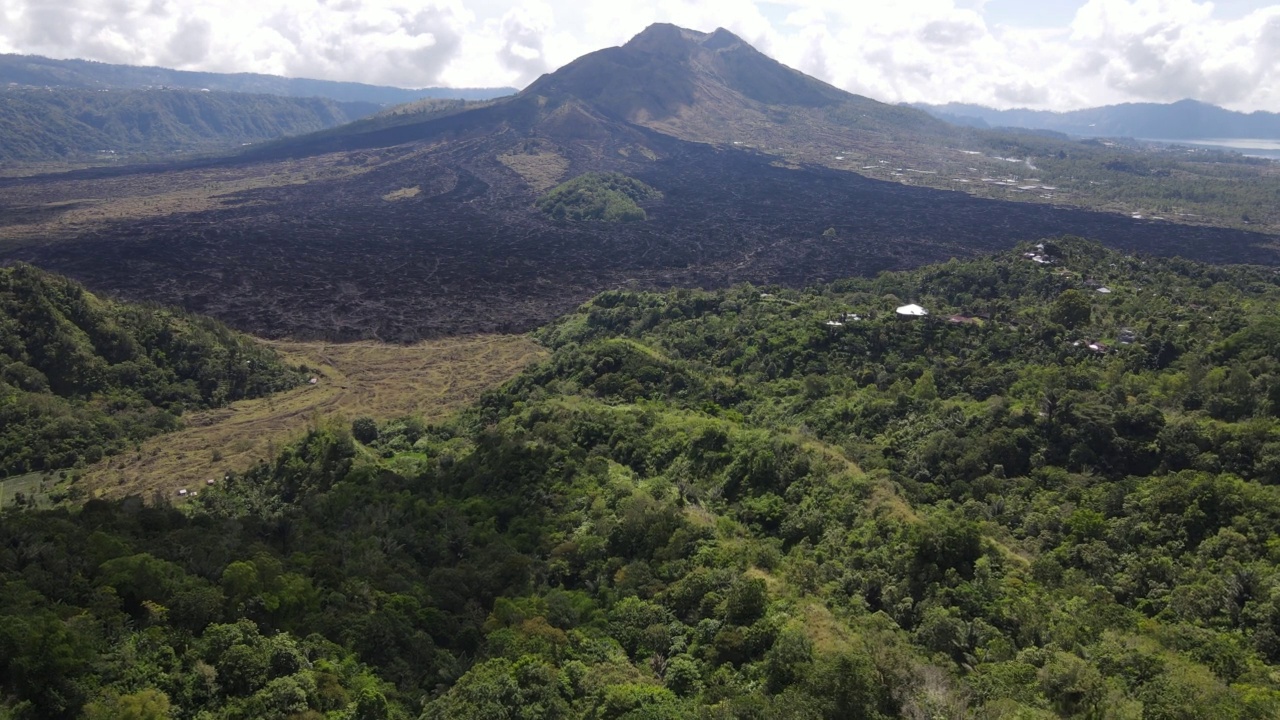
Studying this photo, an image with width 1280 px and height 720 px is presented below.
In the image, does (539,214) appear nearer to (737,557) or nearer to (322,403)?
A: (322,403)

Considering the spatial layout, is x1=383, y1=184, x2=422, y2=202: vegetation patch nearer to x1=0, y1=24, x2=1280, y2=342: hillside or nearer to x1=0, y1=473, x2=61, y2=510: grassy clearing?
x1=0, y1=24, x2=1280, y2=342: hillside

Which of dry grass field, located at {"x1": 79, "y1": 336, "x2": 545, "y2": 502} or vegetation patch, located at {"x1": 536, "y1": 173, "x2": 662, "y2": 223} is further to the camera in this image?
vegetation patch, located at {"x1": 536, "y1": 173, "x2": 662, "y2": 223}

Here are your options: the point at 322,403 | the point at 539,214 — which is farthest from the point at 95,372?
the point at 539,214

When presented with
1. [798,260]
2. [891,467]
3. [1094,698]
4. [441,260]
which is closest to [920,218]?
[798,260]

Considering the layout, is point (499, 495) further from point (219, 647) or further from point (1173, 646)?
point (1173, 646)

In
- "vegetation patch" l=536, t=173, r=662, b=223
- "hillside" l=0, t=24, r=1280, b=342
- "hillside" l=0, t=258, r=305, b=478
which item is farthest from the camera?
"vegetation patch" l=536, t=173, r=662, b=223

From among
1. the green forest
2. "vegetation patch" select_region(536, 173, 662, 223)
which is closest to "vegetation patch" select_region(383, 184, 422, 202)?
"vegetation patch" select_region(536, 173, 662, 223)
